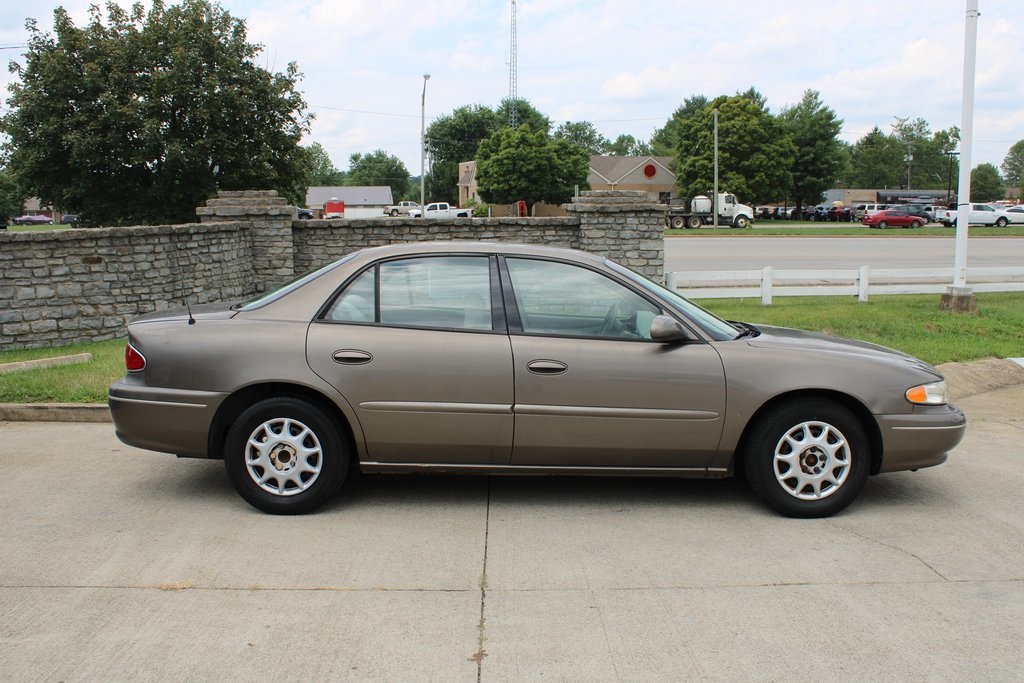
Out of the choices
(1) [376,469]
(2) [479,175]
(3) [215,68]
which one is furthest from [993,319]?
(2) [479,175]

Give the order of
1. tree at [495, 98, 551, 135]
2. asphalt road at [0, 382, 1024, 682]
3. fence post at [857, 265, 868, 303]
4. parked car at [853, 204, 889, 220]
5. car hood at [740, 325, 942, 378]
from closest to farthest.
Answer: asphalt road at [0, 382, 1024, 682]
car hood at [740, 325, 942, 378]
fence post at [857, 265, 868, 303]
parked car at [853, 204, 889, 220]
tree at [495, 98, 551, 135]

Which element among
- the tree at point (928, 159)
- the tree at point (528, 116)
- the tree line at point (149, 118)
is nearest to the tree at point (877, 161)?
the tree at point (928, 159)

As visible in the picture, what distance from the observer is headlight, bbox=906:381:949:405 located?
207 inches

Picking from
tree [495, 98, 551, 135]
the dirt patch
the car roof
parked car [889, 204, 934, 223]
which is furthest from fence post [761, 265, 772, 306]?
tree [495, 98, 551, 135]

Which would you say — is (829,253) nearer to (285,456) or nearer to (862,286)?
(862,286)

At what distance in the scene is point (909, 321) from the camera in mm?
12555

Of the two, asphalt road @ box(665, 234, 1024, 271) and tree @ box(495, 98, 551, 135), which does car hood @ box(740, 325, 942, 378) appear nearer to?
asphalt road @ box(665, 234, 1024, 271)

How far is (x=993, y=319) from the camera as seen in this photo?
1280cm

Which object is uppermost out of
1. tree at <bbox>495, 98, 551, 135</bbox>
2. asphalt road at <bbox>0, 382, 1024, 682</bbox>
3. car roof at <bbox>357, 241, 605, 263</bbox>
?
tree at <bbox>495, 98, 551, 135</bbox>

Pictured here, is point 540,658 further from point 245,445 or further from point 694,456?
point 245,445

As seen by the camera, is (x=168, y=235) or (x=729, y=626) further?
(x=168, y=235)

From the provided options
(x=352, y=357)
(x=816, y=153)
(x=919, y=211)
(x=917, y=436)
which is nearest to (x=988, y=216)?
(x=919, y=211)

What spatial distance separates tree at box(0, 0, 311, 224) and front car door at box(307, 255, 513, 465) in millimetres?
24222

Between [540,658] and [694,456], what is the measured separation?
197 cm
